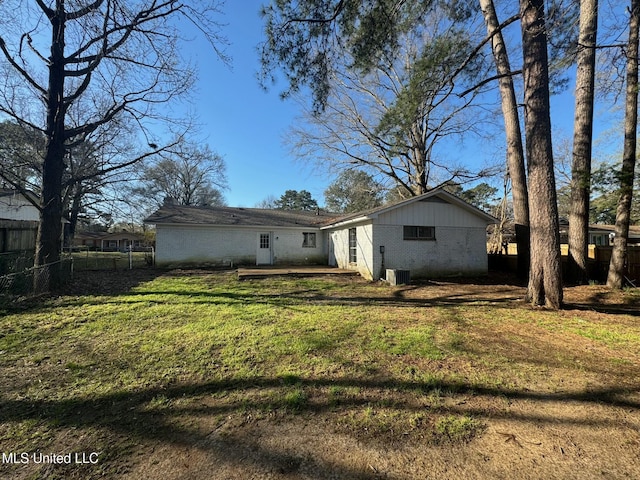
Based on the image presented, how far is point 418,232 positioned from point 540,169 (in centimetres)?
541

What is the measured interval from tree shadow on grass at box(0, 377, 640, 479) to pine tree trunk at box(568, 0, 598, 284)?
8172 millimetres

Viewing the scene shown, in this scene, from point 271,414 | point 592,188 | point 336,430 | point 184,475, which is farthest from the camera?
point 592,188

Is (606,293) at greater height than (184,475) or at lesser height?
greater

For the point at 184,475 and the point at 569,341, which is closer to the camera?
the point at 184,475

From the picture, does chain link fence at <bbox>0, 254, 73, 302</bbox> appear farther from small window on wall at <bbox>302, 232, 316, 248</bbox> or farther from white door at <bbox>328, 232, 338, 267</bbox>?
white door at <bbox>328, 232, 338, 267</bbox>

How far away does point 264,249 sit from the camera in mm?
15672

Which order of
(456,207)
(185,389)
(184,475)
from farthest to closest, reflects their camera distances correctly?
(456,207), (185,389), (184,475)

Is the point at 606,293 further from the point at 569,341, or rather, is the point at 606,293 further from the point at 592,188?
the point at 569,341

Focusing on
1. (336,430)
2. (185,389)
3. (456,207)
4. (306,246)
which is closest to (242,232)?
(306,246)

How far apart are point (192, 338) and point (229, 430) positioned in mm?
2466

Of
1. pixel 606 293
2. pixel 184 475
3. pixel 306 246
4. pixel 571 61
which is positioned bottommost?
pixel 184 475

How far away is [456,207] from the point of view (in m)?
11.8

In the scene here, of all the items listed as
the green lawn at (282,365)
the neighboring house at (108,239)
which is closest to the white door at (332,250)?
the green lawn at (282,365)

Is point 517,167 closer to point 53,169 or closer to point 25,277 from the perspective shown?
point 53,169
